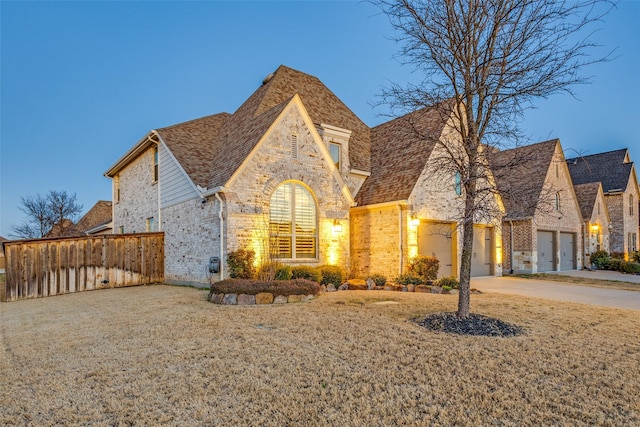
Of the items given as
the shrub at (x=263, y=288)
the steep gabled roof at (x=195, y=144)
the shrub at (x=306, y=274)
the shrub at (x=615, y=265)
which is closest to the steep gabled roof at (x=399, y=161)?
the shrub at (x=306, y=274)

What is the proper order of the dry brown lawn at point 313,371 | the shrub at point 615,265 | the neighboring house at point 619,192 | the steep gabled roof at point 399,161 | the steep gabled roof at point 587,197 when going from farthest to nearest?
1. the neighboring house at point 619,192
2. the steep gabled roof at point 587,197
3. the shrub at point 615,265
4. the steep gabled roof at point 399,161
5. the dry brown lawn at point 313,371

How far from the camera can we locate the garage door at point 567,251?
20562mm

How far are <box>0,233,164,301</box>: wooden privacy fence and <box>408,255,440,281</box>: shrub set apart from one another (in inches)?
393

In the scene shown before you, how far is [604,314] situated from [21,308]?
14350mm

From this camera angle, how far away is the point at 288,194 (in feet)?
41.3

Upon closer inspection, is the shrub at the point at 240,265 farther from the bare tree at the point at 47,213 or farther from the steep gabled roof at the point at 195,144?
the bare tree at the point at 47,213

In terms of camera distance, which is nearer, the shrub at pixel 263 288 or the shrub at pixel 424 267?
the shrub at pixel 263 288

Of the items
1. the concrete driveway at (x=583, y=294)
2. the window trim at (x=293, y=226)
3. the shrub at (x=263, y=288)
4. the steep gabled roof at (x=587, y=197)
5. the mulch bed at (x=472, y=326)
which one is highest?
the steep gabled roof at (x=587, y=197)

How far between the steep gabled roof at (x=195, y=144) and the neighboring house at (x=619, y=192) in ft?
80.0

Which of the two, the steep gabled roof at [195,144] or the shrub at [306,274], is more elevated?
the steep gabled roof at [195,144]

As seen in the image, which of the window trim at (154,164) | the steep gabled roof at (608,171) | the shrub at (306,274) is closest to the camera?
the shrub at (306,274)

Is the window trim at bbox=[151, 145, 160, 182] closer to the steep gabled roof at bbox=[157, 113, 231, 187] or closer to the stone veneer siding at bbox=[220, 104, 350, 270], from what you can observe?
the steep gabled roof at bbox=[157, 113, 231, 187]

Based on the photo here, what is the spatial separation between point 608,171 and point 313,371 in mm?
32839

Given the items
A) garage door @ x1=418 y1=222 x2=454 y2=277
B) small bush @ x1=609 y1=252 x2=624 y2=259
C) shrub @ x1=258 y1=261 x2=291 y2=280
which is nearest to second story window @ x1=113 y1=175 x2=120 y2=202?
shrub @ x1=258 y1=261 x2=291 y2=280
